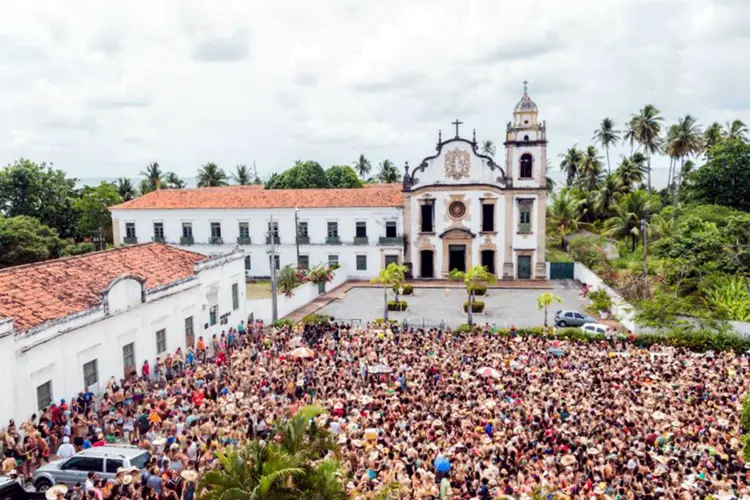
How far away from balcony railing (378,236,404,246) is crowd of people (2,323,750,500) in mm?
19345

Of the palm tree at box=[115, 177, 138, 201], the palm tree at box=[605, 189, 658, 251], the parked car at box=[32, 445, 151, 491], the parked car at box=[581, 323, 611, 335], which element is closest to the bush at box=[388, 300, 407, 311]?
the parked car at box=[581, 323, 611, 335]

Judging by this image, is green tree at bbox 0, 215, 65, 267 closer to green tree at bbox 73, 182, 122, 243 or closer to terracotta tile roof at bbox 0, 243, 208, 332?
green tree at bbox 73, 182, 122, 243

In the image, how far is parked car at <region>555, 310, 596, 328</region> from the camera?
31.8m

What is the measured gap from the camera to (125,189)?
69875mm

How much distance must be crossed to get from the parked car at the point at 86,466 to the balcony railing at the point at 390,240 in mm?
31468

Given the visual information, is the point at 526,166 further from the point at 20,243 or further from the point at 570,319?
the point at 20,243

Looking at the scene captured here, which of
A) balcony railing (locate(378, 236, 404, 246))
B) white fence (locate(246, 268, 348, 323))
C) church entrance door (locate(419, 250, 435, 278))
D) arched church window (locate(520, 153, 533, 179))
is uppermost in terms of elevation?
arched church window (locate(520, 153, 533, 179))

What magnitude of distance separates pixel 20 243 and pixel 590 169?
5336cm

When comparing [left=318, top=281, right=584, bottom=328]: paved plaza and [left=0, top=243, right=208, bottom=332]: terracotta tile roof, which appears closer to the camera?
[left=0, top=243, right=208, bottom=332]: terracotta tile roof

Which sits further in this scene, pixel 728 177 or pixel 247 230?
pixel 728 177

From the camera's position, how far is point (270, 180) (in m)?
68.5

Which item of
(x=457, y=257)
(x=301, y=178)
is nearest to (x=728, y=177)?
(x=457, y=257)

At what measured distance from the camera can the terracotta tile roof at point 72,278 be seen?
19453 millimetres

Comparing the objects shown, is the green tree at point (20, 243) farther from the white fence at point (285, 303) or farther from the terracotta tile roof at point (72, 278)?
the terracotta tile roof at point (72, 278)
